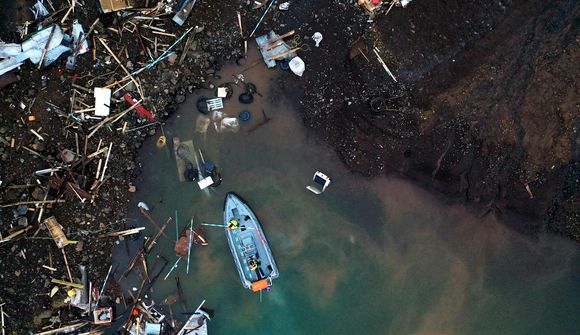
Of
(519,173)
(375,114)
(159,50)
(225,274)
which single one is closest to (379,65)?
(375,114)

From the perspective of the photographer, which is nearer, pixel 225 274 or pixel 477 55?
pixel 477 55

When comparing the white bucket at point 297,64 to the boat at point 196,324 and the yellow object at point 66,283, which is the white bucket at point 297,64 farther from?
the yellow object at point 66,283

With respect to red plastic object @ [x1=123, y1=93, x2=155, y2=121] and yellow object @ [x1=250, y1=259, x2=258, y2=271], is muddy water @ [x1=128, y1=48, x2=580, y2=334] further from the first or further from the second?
yellow object @ [x1=250, y1=259, x2=258, y2=271]

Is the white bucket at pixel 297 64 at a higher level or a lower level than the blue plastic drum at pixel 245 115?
higher

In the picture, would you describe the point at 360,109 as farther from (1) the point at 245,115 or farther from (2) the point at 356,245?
(2) the point at 356,245

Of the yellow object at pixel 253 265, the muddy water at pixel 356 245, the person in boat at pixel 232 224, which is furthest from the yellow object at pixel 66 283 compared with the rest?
the yellow object at pixel 253 265

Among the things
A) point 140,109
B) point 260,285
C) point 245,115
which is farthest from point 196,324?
point 140,109

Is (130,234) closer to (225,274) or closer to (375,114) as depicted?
(225,274)
